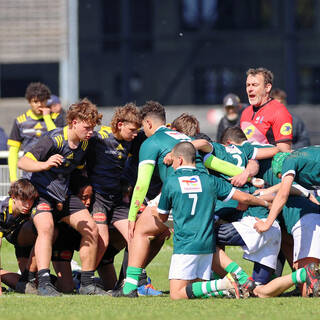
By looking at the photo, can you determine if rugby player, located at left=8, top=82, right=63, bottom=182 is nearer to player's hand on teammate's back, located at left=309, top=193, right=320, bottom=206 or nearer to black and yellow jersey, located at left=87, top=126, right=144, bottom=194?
black and yellow jersey, located at left=87, top=126, right=144, bottom=194

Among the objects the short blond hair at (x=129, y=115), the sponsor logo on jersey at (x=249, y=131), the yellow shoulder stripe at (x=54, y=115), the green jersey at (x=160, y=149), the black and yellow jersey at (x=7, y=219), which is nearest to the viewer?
the green jersey at (x=160, y=149)

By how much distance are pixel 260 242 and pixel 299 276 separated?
2.07 feet

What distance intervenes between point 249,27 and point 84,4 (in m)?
6.57

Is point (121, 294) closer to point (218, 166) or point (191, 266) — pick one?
point (191, 266)

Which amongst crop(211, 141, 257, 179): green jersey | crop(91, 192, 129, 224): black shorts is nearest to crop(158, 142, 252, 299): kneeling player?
crop(211, 141, 257, 179): green jersey

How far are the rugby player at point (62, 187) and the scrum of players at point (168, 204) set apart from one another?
12mm

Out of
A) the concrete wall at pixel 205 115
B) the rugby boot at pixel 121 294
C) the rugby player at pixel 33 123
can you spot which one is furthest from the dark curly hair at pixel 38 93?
the concrete wall at pixel 205 115

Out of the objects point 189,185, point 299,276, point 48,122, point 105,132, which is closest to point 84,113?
point 105,132

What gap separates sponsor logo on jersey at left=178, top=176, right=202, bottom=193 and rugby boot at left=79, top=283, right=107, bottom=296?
1625 millimetres

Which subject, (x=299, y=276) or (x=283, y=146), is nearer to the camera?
(x=299, y=276)

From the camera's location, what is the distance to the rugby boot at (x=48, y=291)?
885cm

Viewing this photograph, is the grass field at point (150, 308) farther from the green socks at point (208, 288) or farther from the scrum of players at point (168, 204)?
the scrum of players at point (168, 204)

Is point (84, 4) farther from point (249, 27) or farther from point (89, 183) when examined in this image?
point (89, 183)

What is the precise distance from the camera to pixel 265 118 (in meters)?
9.84
